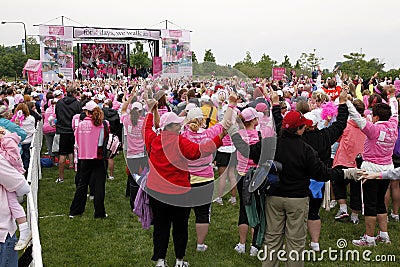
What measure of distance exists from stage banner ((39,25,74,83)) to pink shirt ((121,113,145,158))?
20.2 metres

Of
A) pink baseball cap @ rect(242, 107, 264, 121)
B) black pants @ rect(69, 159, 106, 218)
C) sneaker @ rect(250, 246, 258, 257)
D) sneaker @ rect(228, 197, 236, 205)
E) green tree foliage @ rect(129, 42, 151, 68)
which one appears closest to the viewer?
pink baseball cap @ rect(242, 107, 264, 121)

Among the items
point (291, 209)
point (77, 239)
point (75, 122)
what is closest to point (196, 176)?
point (291, 209)

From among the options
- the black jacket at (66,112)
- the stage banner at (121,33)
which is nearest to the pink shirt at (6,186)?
the black jacket at (66,112)

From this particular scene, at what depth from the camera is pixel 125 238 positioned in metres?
6.46

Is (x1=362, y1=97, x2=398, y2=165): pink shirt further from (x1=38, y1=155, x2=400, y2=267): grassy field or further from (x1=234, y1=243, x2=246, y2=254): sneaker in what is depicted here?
(x1=234, y1=243, x2=246, y2=254): sneaker

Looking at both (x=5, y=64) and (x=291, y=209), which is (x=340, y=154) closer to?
(x=291, y=209)

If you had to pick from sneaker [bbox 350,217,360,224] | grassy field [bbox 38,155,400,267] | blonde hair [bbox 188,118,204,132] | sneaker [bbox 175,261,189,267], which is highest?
blonde hair [bbox 188,118,204,132]

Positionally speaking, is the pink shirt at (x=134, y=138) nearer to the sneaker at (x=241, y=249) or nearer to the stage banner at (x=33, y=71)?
the sneaker at (x=241, y=249)

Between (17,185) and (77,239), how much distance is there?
2.94 meters

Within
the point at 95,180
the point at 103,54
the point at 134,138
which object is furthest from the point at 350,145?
the point at 103,54

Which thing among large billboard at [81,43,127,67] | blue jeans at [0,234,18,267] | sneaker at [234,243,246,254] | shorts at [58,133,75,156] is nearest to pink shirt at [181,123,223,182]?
sneaker at [234,243,246,254]

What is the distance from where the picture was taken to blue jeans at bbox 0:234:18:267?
3.74 meters

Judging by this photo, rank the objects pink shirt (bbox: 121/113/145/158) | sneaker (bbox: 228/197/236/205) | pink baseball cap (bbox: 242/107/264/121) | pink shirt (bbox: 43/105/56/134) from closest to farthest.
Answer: pink baseball cap (bbox: 242/107/264/121)
pink shirt (bbox: 121/113/145/158)
sneaker (bbox: 228/197/236/205)
pink shirt (bbox: 43/105/56/134)

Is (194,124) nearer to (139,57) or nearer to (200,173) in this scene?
(200,173)
